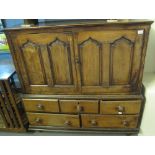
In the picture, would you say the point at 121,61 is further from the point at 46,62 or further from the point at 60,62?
the point at 46,62

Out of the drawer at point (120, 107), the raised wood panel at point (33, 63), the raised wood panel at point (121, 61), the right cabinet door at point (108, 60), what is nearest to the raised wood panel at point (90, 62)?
the right cabinet door at point (108, 60)

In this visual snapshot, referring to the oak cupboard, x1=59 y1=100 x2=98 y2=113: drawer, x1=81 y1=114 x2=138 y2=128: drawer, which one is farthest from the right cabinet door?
x1=81 y1=114 x2=138 y2=128: drawer

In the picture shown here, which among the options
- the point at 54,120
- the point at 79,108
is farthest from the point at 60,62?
the point at 54,120

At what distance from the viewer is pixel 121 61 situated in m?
1.51

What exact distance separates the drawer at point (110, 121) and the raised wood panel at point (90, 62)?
1.32ft

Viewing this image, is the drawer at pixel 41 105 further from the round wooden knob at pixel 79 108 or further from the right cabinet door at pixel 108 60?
the right cabinet door at pixel 108 60

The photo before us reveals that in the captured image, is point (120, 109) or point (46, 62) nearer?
point (46, 62)

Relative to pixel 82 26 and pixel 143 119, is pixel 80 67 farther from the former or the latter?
pixel 143 119

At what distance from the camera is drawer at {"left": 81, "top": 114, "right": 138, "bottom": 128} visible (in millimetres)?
1802

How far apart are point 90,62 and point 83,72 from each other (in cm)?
12
